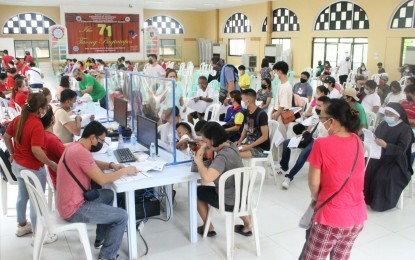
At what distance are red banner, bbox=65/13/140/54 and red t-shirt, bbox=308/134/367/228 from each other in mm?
20124

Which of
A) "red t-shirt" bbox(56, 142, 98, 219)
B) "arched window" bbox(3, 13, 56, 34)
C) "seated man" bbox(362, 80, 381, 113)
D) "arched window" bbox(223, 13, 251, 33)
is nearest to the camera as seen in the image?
"red t-shirt" bbox(56, 142, 98, 219)

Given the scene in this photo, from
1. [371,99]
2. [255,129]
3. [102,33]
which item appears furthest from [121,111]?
[102,33]

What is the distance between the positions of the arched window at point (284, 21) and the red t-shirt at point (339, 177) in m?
16.1

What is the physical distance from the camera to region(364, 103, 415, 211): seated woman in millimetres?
3760

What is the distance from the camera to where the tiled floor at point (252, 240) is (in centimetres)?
312

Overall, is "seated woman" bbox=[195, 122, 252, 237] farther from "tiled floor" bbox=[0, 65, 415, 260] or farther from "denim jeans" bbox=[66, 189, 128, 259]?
"denim jeans" bbox=[66, 189, 128, 259]

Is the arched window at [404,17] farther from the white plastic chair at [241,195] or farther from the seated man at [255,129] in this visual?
the white plastic chair at [241,195]

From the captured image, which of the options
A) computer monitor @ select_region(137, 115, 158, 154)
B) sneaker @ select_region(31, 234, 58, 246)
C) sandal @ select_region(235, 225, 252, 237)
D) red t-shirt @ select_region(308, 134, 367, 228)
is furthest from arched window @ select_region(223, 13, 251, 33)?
red t-shirt @ select_region(308, 134, 367, 228)

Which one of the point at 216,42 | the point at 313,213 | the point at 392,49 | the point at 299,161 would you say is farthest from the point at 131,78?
the point at 216,42

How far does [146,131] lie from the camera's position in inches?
142

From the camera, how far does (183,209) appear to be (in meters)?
4.00

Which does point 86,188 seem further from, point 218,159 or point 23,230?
point 23,230

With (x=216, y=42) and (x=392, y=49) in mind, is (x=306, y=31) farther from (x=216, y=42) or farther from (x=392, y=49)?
(x=216, y=42)

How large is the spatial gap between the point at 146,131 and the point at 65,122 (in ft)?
3.43
